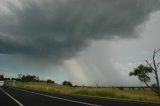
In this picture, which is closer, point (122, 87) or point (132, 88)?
point (132, 88)

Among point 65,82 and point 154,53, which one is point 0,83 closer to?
point 154,53

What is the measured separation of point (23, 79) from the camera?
19000 centimetres

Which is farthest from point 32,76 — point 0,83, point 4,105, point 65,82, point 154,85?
point 4,105

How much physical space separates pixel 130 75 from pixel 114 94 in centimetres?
3760

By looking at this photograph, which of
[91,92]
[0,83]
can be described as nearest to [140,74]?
[91,92]

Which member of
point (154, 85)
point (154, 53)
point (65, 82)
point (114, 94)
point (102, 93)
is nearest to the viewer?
point (114, 94)

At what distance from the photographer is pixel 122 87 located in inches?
2744

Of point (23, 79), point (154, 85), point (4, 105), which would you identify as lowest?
point (4, 105)

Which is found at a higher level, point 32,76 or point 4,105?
point 32,76

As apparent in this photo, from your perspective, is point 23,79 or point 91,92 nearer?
point 91,92

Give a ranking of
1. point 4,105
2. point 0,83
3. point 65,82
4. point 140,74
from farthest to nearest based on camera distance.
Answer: point 65,82 < point 0,83 < point 140,74 < point 4,105

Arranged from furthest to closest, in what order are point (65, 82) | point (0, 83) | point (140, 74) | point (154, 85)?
point (65, 82) < point (0, 83) < point (140, 74) < point (154, 85)

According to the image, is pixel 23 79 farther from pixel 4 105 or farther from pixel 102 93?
pixel 4 105

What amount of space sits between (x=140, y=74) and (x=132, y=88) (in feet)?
12.1
